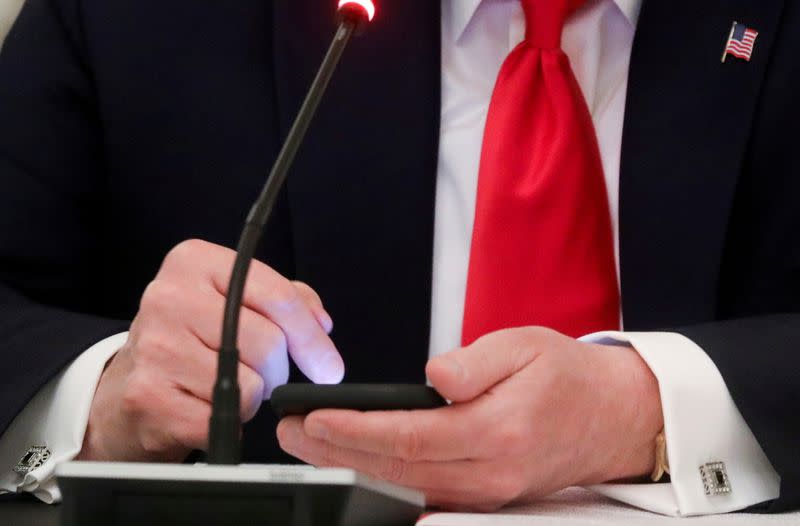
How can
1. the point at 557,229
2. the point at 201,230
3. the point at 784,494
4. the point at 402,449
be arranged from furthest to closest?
the point at 201,230 < the point at 557,229 < the point at 784,494 < the point at 402,449

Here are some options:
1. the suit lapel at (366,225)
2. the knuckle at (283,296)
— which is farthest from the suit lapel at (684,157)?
the knuckle at (283,296)

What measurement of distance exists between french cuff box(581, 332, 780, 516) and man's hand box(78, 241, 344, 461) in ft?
0.72

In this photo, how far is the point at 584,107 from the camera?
101 cm

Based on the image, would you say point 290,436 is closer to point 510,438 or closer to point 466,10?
point 510,438

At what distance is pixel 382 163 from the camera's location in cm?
102

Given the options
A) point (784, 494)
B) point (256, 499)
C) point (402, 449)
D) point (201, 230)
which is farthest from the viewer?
point (201, 230)

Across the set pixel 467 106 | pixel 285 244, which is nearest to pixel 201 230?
pixel 285 244

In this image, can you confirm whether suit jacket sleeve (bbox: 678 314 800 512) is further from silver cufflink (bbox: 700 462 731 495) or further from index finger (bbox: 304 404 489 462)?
index finger (bbox: 304 404 489 462)

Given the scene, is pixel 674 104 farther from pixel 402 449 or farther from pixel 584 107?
pixel 402 449

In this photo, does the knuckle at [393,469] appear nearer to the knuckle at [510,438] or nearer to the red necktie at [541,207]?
the knuckle at [510,438]

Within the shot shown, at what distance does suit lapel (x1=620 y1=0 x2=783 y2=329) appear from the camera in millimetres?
1012

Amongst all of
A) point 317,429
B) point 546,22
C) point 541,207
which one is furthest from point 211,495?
point 546,22

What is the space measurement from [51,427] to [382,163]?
15.2 inches

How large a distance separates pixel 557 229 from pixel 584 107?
0.12 m
